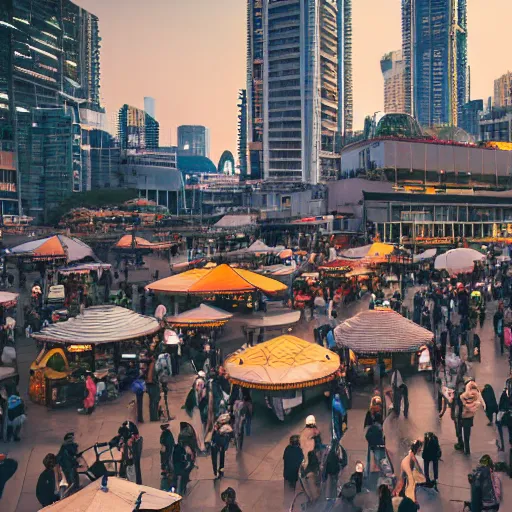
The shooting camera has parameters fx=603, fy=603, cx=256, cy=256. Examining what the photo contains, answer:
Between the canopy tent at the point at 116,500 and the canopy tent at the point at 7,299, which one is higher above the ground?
the canopy tent at the point at 7,299

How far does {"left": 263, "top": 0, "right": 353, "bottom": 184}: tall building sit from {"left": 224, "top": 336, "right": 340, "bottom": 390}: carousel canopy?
467 ft

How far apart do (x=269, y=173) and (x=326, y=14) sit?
45884mm

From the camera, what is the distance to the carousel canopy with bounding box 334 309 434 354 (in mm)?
14305

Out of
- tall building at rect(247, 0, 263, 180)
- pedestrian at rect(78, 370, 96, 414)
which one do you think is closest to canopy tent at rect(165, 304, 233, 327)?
pedestrian at rect(78, 370, 96, 414)

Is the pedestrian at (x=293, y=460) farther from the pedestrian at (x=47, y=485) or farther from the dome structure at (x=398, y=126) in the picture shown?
the dome structure at (x=398, y=126)

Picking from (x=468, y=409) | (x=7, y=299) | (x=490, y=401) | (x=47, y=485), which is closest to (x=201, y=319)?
(x=7, y=299)

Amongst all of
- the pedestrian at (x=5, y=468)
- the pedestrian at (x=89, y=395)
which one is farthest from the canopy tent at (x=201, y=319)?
the pedestrian at (x=5, y=468)

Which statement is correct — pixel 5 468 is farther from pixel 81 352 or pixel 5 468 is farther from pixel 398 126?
pixel 398 126

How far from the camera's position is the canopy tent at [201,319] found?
18.7 metres

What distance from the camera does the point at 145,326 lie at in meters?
16.5

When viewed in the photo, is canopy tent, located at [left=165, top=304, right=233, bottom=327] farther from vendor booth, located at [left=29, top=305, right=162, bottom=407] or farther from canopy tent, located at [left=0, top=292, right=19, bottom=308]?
canopy tent, located at [left=0, top=292, right=19, bottom=308]

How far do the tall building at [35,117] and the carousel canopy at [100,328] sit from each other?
355 ft

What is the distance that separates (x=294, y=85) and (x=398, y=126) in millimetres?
71561

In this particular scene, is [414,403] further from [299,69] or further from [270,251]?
[299,69]
